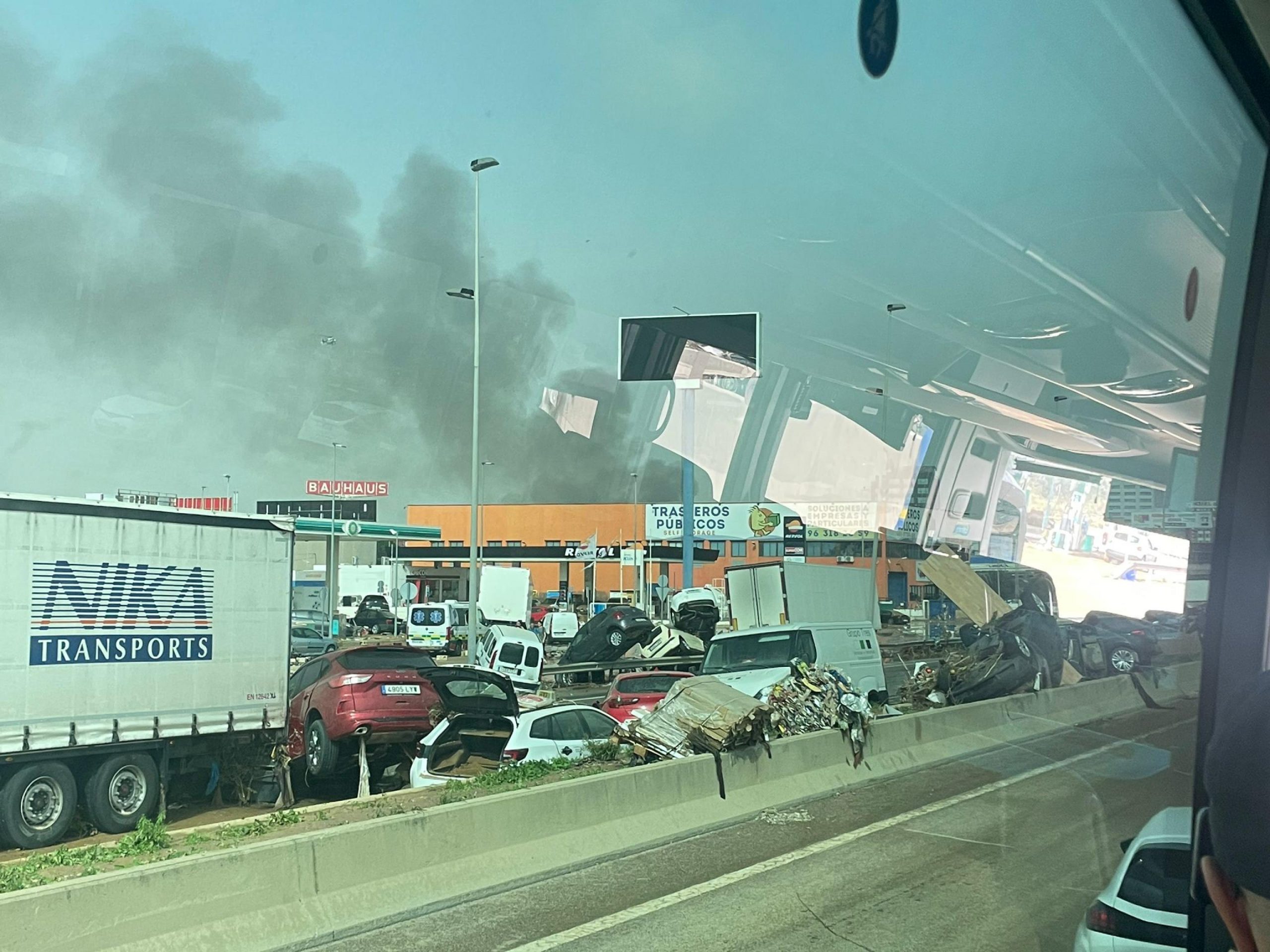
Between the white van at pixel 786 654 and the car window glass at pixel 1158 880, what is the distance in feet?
42.2

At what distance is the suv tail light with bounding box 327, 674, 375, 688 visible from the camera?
16.3m

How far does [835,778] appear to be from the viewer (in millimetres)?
14164

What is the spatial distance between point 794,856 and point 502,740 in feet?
17.6

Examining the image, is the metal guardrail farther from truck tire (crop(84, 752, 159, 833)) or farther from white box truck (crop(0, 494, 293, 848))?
truck tire (crop(84, 752, 159, 833))

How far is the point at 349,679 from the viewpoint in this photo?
53.8ft

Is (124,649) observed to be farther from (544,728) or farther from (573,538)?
(573,538)


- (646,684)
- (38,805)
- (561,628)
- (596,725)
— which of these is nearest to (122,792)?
(38,805)

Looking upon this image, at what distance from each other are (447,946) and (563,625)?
42226 mm

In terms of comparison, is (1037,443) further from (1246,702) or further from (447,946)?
(1246,702)

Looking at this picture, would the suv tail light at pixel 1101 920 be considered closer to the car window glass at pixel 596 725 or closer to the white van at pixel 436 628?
the car window glass at pixel 596 725

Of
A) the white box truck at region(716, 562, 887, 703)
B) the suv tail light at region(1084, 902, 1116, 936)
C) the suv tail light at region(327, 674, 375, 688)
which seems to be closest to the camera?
the suv tail light at region(1084, 902, 1116, 936)

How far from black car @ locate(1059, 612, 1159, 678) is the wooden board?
0.73 meters

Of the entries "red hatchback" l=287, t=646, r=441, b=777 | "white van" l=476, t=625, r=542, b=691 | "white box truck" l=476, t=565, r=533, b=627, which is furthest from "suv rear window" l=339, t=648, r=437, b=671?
"white box truck" l=476, t=565, r=533, b=627

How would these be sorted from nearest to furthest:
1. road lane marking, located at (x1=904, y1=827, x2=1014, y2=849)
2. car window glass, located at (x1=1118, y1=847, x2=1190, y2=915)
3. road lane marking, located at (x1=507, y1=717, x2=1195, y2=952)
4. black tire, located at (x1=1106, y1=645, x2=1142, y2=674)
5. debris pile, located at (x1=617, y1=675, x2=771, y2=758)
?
car window glass, located at (x1=1118, y1=847, x2=1190, y2=915) < road lane marking, located at (x1=507, y1=717, x2=1195, y2=952) < black tire, located at (x1=1106, y1=645, x2=1142, y2=674) < road lane marking, located at (x1=904, y1=827, x2=1014, y2=849) < debris pile, located at (x1=617, y1=675, x2=771, y2=758)
